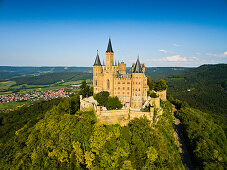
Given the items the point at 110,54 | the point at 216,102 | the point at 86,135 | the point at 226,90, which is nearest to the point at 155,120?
the point at 86,135

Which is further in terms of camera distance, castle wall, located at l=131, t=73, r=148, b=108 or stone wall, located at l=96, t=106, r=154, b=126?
castle wall, located at l=131, t=73, r=148, b=108

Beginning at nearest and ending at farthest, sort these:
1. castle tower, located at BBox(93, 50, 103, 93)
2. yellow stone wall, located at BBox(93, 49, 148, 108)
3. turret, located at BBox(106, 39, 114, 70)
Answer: yellow stone wall, located at BBox(93, 49, 148, 108)
turret, located at BBox(106, 39, 114, 70)
castle tower, located at BBox(93, 50, 103, 93)

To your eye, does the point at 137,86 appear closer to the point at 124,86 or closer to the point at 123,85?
the point at 124,86

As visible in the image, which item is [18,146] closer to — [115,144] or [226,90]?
[115,144]

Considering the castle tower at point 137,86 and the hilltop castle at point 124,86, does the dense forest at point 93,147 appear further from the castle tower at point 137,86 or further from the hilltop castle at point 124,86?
the castle tower at point 137,86

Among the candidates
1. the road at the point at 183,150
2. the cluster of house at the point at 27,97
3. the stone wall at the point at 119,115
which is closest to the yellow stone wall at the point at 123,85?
the stone wall at the point at 119,115

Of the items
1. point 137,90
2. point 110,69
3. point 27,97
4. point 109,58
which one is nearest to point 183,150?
point 137,90

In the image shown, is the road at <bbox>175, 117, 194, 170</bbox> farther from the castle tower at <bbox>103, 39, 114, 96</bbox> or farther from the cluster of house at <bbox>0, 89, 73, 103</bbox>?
the cluster of house at <bbox>0, 89, 73, 103</bbox>

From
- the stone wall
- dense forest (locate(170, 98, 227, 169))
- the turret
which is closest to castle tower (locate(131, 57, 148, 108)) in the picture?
the stone wall
